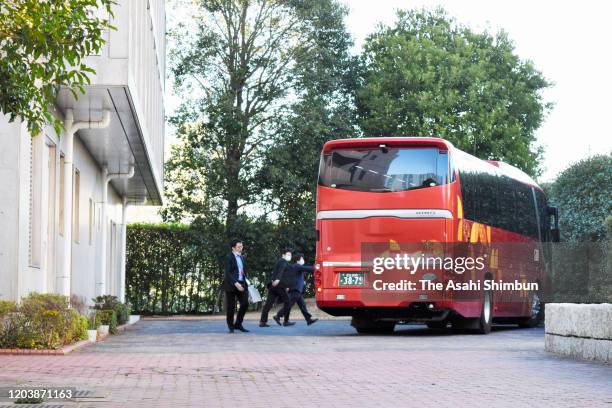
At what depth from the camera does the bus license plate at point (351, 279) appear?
2342 cm

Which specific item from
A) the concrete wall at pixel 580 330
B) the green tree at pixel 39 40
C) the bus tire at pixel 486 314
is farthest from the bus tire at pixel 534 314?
the green tree at pixel 39 40

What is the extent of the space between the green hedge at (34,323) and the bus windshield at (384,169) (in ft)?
24.6

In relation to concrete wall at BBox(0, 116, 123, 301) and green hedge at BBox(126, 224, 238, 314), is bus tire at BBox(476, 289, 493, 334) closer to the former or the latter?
concrete wall at BBox(0, 116, 123, 301)

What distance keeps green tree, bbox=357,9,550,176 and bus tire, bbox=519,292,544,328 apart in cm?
1941

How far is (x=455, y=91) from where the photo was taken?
50.6 m

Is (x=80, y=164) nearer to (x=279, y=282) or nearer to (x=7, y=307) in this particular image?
(x=279, y=282)

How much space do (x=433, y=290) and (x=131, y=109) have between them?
6.66m

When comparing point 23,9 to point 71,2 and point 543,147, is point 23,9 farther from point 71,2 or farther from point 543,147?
point 543,147

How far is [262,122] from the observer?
147 ft

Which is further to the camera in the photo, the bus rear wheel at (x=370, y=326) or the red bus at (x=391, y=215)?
the bus rear wheel at (x=370, y=326)

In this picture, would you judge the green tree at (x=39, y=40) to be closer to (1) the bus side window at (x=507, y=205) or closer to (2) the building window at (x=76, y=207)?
(2) the building window at (x=76, y=207)

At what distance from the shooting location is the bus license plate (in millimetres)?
23422

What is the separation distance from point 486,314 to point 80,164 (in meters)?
9.74

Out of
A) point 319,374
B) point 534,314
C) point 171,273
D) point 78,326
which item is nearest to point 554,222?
point 534,314
